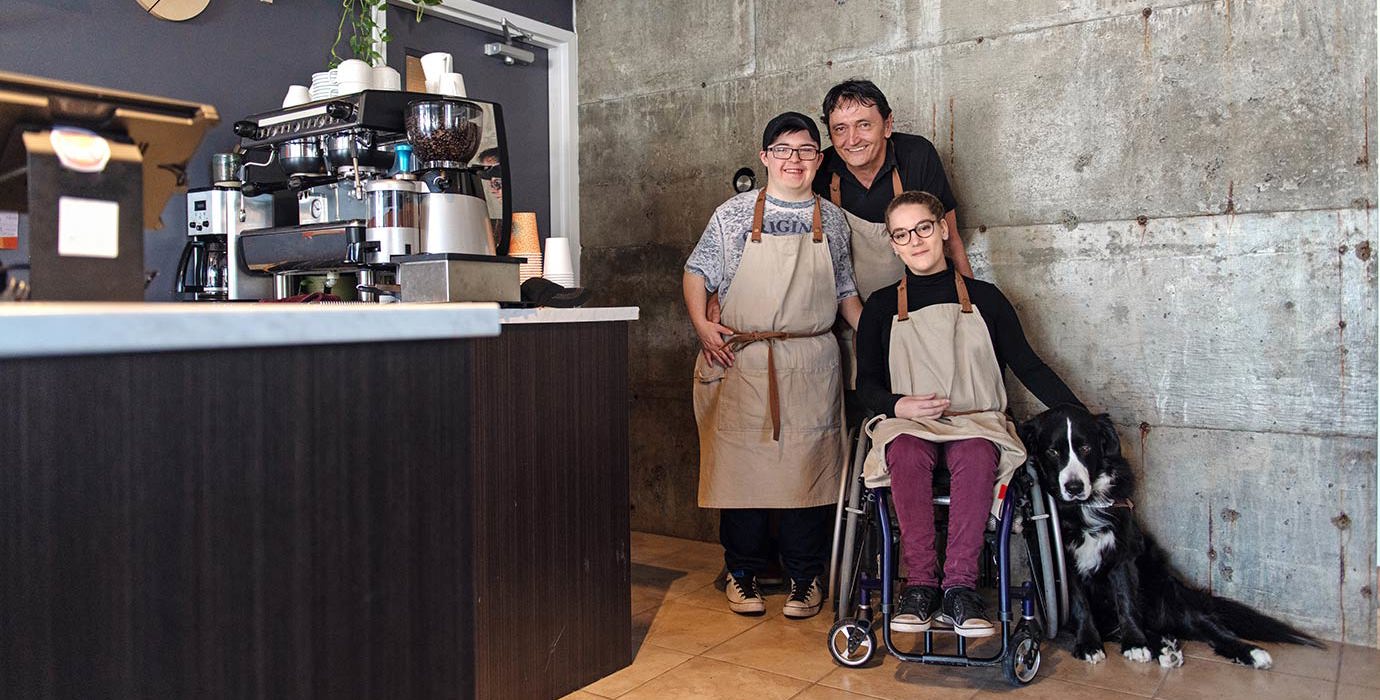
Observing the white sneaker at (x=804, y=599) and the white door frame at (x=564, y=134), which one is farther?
the white door frame at (x=564, y=134)

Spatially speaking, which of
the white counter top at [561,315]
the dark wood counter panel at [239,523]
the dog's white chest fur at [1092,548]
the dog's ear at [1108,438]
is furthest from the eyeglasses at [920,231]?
the dark wood counter panel at [239,523]

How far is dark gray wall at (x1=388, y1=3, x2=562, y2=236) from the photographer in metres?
3.64

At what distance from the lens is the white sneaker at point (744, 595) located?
3057 mm

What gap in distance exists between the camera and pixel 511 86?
4031 mm

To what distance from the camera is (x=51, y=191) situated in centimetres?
97

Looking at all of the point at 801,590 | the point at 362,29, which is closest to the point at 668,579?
the point at 801,590

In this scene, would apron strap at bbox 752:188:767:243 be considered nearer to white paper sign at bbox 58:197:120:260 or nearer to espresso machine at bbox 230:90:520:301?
espresso machine at bbox 230:90:520:301

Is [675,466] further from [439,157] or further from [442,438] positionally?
[442,438]

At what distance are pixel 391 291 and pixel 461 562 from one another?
4.16 ft

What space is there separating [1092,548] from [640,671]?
119 cm

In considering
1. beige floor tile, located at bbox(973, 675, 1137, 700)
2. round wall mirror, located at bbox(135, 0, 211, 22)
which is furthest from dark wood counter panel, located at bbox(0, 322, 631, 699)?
round wall mirror, located at bbox(135, 0, 211, 22)

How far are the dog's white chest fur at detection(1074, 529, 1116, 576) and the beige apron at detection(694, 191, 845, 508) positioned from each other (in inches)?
28.1

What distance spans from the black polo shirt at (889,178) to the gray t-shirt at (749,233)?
98mm

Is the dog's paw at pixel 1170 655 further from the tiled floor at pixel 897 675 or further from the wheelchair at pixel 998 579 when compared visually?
the wheelchair at pixel 998 579
